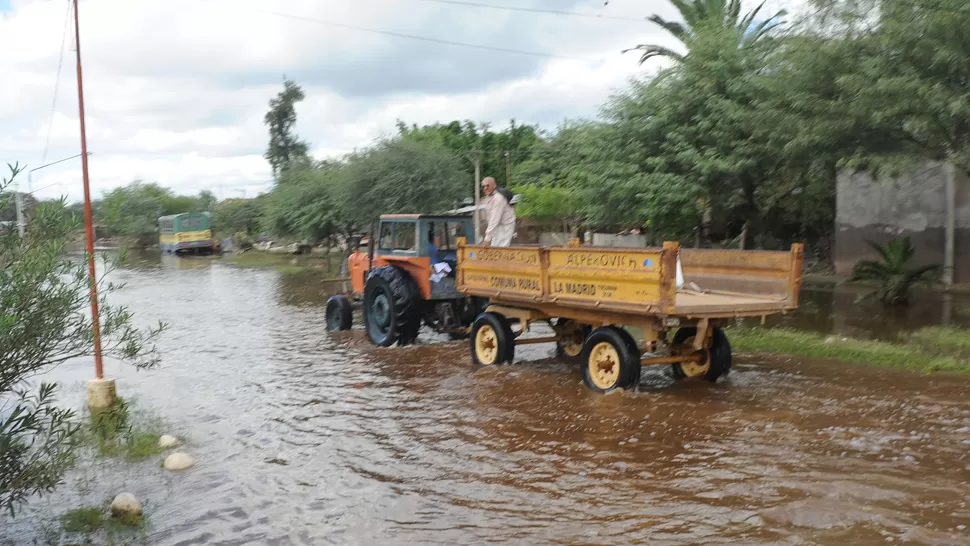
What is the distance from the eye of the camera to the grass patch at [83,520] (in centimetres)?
573

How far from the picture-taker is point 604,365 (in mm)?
8812

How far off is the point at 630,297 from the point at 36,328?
5.31 m

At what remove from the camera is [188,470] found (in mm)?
7090

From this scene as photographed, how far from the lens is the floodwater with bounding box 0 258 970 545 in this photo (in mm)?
5297

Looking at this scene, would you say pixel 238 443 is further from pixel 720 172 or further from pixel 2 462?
pixel 720 172

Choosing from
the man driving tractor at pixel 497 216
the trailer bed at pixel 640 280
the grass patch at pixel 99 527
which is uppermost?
the man driving tractor at pixel 497 216

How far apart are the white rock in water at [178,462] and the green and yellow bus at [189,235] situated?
4481 cm

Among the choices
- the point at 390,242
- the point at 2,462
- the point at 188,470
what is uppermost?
the point at 390,242

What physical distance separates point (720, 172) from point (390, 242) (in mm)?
6688

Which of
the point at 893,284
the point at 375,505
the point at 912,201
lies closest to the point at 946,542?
the point at 375,505

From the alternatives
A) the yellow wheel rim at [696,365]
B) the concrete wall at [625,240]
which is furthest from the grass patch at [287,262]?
the yellow wheel rim at [696,365]

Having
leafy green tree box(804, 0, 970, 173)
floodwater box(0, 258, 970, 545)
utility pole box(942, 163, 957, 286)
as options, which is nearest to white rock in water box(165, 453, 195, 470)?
floodwater box(0, 258, 970, 545)

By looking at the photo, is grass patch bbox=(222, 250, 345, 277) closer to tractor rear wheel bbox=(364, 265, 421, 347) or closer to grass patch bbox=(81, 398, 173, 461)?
tractor rear wheel bbox=(364, 265, 421, 347)

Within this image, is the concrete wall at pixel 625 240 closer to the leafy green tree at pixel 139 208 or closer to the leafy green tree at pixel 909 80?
the leafy green tree at pixel 909 80
